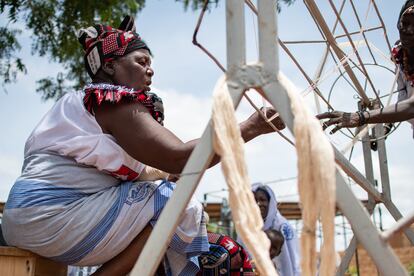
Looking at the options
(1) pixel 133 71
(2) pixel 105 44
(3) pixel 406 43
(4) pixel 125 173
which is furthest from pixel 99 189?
(3) pixel 406 43

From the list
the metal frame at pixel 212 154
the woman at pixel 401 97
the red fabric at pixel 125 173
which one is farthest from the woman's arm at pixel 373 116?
the metal frame at pixel 212 154

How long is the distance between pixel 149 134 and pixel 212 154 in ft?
1.94

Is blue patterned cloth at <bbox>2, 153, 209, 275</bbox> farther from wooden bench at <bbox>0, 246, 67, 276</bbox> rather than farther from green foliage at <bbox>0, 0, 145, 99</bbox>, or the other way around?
green foliage at <bbox>0, 0, 145, 99</bbox>

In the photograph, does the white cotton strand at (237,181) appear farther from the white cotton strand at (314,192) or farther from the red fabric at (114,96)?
the red fabric at (114,96)

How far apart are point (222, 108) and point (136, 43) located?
118 centimetres

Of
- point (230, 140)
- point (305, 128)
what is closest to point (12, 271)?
point (230, 140)

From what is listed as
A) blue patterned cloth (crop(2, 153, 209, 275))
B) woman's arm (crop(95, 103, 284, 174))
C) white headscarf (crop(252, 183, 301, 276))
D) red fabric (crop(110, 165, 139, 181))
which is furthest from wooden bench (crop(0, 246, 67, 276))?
white headscarf (crop(252, 183, 301, 276))

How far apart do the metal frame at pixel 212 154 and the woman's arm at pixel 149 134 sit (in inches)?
19.1

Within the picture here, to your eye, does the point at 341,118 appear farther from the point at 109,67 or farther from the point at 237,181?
the point at 237,181

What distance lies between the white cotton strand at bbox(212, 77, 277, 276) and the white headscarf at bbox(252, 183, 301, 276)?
4.34 m

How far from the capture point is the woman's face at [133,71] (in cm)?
229

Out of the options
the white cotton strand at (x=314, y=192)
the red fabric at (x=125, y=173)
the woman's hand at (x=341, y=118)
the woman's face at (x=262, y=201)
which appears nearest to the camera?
the white cotton strand at (x=314, y=192)

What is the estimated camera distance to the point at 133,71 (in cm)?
232

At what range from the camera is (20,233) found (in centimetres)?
206
